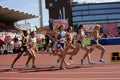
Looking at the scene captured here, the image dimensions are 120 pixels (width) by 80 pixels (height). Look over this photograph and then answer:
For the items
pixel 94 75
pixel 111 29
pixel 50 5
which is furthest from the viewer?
pixel 50 5

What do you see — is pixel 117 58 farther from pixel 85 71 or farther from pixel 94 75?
pixel 94 75

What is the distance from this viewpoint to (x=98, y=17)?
129750 mm

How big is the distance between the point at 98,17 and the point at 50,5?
53.7 feet

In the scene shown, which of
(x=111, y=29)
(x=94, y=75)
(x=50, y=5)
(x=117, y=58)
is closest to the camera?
(x=94, y=75)

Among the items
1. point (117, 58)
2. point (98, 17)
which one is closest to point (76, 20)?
point (98, 17)

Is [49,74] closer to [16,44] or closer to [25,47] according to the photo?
[25,47]

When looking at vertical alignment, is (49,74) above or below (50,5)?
below

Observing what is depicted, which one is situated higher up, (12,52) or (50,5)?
(50,5)

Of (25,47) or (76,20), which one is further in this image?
(76,20)

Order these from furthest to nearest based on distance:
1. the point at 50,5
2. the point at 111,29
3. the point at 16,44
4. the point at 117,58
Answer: the point at 50,5, the point at 111,29, the point at 16,44, the point at 117,58

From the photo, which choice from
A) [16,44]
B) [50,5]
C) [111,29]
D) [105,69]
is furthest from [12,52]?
[50,5]

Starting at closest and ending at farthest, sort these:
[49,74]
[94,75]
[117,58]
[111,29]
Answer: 1. [94,75]
2. [49,74]
3. [117,58]
4. [111,29]

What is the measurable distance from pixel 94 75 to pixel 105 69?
158 centimetres

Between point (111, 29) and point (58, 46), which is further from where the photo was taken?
point (111, 29)
